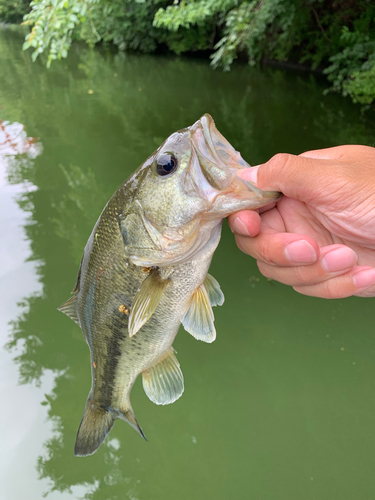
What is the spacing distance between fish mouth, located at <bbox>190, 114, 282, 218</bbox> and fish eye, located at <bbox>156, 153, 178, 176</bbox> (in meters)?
0.08

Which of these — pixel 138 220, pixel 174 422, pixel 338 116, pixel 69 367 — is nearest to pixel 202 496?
pixel 174 422

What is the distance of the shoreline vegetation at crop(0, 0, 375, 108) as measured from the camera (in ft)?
10.5

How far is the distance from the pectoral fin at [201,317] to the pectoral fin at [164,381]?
0.30 metres

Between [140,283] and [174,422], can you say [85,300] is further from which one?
[174,422]

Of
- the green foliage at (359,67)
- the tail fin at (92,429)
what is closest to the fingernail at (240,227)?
the tail fin at (92,429)

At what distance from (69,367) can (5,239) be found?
2367 mm

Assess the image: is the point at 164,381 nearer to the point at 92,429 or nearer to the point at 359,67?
Result: the point at 92,429

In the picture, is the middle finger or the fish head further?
the middle finger

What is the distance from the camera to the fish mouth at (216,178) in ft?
4.01

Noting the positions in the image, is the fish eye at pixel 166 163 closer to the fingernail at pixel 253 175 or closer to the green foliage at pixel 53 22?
the fingernail at pixel 253 175

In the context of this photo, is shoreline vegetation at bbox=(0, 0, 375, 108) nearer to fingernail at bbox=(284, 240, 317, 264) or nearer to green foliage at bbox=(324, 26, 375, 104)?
green foliage at bbox=(324, 26, 375, 104)

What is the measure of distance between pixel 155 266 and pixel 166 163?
1.44ft

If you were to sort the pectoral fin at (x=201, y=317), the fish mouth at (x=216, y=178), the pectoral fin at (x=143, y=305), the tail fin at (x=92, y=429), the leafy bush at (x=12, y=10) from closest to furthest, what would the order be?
1. the fish mouth at (x=216, y=178)
2. the pectoral fin at (x=143, y=305)
3. the pectoral fin at (x=201, y=317)
4. the tail fin at (x=92, y=429)
5. the leafy bush at (x=12, y=10)

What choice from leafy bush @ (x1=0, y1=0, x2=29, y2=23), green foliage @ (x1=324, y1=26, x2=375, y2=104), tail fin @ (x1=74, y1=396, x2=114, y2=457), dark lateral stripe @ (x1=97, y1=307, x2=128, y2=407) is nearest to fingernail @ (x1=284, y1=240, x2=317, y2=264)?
dark lateral stripe @ (x1=97, y1=307, x2=128, y2=407)
